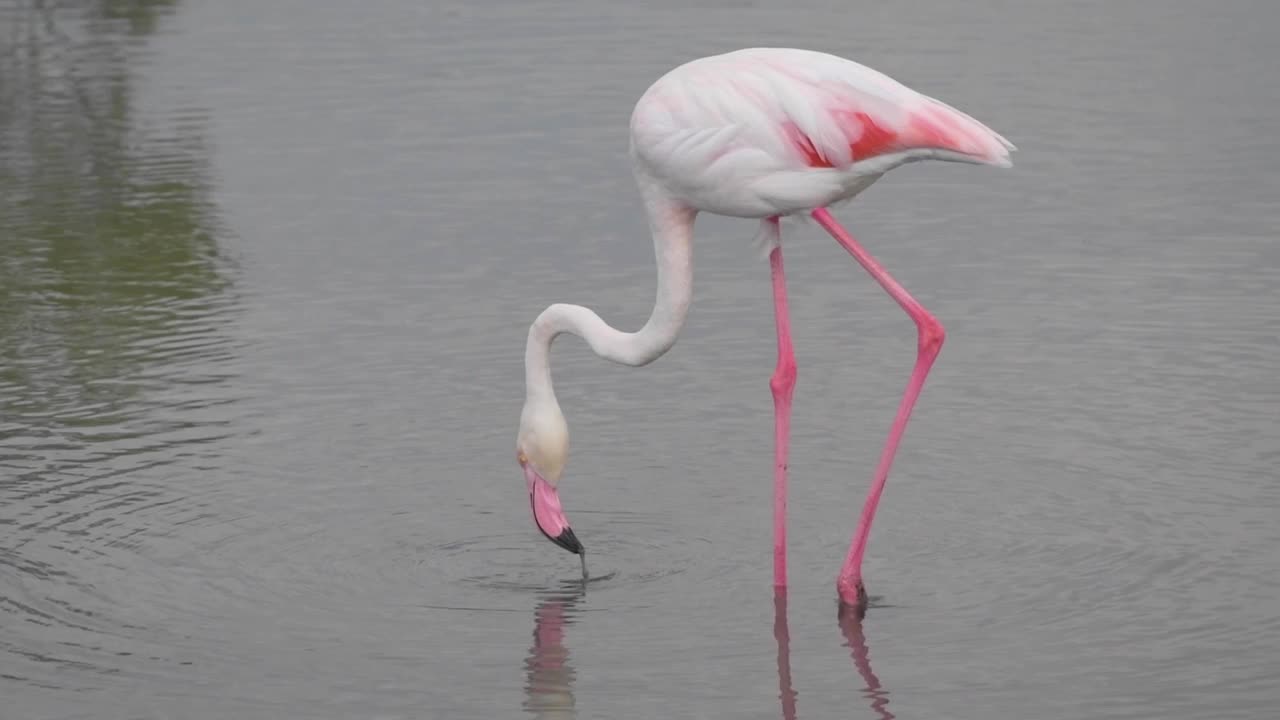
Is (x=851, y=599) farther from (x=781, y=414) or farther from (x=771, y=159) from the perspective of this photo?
(x=771, y=159)

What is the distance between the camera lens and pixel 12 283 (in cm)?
1439

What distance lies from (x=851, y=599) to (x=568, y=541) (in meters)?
1.12

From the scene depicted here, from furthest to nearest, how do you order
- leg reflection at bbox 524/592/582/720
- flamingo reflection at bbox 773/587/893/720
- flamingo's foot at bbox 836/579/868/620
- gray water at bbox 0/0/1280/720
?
1. flamingo's foot at bbox 836/579/868/620
2. gray water at bbox 0/0/1280/720
3. leg reflection at bbox 524/592/582/720
4. flamingo reflection at bbox 773/587/893/720

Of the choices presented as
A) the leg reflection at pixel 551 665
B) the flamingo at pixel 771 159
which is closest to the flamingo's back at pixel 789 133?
the flamingo at pixel 771 159

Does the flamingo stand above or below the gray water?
above

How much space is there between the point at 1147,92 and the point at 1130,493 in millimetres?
9981

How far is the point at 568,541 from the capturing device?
9.05m

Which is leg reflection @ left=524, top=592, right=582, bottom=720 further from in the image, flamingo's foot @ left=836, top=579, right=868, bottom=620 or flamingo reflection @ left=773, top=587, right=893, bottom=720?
flamingo's foot @ left=836, top=579, right=868, bottom=620

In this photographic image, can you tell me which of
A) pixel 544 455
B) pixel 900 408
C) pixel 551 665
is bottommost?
pixel 551 665

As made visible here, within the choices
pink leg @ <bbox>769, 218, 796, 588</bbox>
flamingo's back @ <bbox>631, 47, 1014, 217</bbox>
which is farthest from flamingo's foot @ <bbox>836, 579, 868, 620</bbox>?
flamingo's back @ <bbox>631, 47, 1014, 217</bbox>

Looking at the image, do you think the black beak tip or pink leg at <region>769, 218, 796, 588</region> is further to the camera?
the black beak tip

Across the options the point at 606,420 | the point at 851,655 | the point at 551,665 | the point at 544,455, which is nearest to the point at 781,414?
the point at 544,455

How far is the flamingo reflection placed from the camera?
25.3ft

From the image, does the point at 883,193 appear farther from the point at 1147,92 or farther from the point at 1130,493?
the point at 1130,493
